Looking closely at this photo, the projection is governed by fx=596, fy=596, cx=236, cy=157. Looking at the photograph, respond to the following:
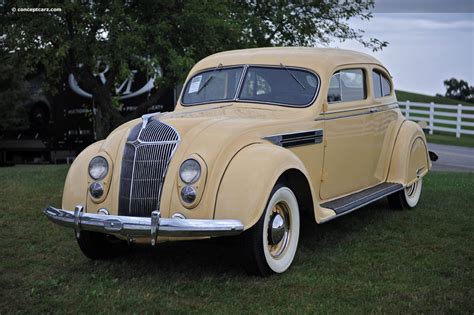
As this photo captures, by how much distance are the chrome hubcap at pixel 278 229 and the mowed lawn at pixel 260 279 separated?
0.66 feet

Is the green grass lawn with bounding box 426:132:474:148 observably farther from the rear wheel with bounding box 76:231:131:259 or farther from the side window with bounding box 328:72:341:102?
the rear wheel with bounding box 76:231:131:259

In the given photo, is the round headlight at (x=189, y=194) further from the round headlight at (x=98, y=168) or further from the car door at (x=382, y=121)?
the car door at (x=382, y=121)

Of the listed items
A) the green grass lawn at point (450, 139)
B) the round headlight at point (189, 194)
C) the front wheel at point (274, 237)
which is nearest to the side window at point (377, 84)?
the front wheel at point (274, 237)

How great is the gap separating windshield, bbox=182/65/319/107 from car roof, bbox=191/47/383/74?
0.08 meters

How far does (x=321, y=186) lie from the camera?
5543mm

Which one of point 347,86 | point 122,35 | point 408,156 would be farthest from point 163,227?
point 122,35

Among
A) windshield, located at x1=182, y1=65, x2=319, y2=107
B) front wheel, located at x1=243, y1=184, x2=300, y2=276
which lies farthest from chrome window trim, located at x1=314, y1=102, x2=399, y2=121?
front wheel, located at x1=243, y1=184, x2=300, y2=276

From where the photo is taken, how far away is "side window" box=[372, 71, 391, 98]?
22.6 feet

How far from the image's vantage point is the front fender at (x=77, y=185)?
4730mm

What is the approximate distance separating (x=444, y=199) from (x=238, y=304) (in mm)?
4694

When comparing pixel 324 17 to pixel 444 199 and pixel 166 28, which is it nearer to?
pixel 166 28

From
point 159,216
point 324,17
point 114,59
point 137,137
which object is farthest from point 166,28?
point 159,216

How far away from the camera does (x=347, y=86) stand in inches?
245

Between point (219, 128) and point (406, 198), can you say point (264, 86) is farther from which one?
point (406, 198)
